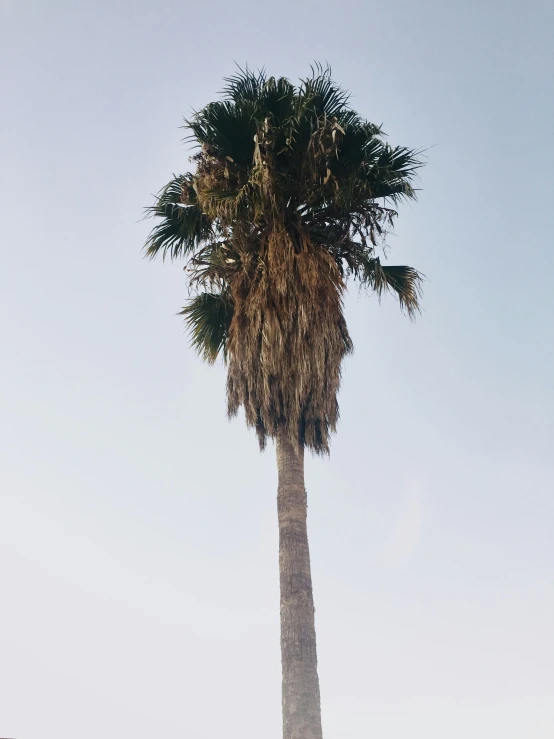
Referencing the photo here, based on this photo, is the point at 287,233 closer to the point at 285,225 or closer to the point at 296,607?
the point at 285,225

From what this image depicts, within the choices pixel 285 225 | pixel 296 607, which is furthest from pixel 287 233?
pixel 296 607

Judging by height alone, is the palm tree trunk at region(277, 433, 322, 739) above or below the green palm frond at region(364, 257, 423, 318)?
below

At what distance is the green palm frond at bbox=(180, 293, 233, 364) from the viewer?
1394cm

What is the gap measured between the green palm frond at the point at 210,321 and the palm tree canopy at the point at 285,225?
0.39 metres

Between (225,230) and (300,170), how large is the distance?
5.37 ft

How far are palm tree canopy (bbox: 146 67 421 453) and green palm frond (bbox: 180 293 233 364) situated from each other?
0.39 m

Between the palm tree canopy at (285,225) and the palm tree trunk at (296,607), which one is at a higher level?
the palm tree canopy at (285,225)

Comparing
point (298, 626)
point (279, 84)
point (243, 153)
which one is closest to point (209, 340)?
point (243, 153)

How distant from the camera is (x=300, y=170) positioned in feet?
41.0

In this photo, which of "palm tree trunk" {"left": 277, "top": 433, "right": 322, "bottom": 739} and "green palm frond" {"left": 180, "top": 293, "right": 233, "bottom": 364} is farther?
"green palm frond" {"left": 180, "top": 293, "right": 233, "bottom": 364}

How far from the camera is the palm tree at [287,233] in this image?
39.5 feet

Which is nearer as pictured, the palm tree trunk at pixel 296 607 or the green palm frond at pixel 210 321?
the palm tree trunk at pixel 296 607

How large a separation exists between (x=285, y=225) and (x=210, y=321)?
2333mm

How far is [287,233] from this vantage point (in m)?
12.7
